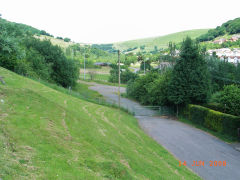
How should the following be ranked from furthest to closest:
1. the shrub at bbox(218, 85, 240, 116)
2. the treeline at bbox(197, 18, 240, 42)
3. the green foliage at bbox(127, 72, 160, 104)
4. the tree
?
the treeline at bbox(197, 18, 240, 42)
the green foliage at bbox(127, 72, 160, 104)
the tree
the shrub at bbox(218, 85, 240, 116)

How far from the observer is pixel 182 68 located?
37.2 metres

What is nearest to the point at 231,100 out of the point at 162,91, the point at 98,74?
the point at 162,91

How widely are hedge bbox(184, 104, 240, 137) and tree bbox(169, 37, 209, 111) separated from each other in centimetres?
190

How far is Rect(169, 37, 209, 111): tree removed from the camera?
35.6 m

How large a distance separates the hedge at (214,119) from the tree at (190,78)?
1896mm

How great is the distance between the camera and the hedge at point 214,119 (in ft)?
79.4

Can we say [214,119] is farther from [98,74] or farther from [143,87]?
[98,74]

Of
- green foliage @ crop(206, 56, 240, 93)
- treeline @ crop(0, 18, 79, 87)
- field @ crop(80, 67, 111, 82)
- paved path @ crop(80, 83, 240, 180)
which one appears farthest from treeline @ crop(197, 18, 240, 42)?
paved path @ crop(80, 83, 240, 180)

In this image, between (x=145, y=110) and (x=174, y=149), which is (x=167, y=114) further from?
(x=174, y=149)

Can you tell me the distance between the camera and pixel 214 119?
1083 inches

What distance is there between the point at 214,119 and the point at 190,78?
392 inches

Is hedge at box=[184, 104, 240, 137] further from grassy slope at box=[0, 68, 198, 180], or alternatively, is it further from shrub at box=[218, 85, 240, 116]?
grassy slope at box=[0, 68, 198, 180]

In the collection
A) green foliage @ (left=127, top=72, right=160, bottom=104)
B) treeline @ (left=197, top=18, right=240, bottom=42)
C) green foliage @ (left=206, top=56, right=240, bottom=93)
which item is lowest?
green foliage @ (left=127, top=72, right=160, bottom=104)

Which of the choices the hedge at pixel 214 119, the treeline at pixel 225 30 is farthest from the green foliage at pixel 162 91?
the treeline at pixel 225 30
